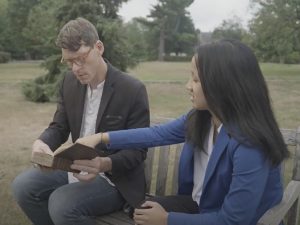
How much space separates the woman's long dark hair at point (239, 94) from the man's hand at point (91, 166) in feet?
2.82

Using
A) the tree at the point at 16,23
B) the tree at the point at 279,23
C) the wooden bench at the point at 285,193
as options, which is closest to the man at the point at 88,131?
the wooden bench at the point at 285,193

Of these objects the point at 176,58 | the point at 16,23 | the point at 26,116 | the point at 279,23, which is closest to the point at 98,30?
the point at 26,116

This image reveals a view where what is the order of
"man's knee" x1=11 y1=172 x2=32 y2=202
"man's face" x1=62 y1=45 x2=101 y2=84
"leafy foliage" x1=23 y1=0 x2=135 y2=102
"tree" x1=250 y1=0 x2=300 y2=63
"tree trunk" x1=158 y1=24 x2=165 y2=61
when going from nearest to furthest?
"man's face" x1=62 y1=45 x2=101 y2=84 → "man's knee" x1=11 y1=172 x2=32 y2=202 → "leafy foliage" x1=23 y1=0 x2=135 y2=102 → "tree" x1=250 y1=0 x2=300 y2=63 → "tree trunk" x1=158 y1=24 x2=165 y2=61

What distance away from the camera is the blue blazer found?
82.0 inches

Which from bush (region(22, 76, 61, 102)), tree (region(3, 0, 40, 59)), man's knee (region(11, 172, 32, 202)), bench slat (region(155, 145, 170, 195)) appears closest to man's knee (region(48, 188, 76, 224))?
man's knee (region(11, 172, 32, 202))

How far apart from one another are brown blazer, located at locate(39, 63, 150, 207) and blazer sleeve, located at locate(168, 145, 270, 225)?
3.08ft

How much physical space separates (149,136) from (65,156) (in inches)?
21.7

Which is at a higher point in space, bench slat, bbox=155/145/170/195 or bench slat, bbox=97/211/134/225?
bench slat, bbox=155/145/170/195

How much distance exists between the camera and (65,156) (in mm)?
2498

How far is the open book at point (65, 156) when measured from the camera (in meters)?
2.43

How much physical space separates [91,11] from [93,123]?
1078 centimetres

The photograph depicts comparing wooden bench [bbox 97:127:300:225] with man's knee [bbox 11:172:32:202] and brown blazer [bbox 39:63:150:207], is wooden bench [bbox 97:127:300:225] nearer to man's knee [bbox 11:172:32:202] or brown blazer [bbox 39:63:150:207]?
brown blazer [bbox 39:63:150:207]

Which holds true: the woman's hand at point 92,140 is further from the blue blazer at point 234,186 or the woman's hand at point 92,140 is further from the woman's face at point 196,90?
the woman's face at point 196,90

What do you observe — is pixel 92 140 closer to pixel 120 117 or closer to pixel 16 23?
pixel 120 117
